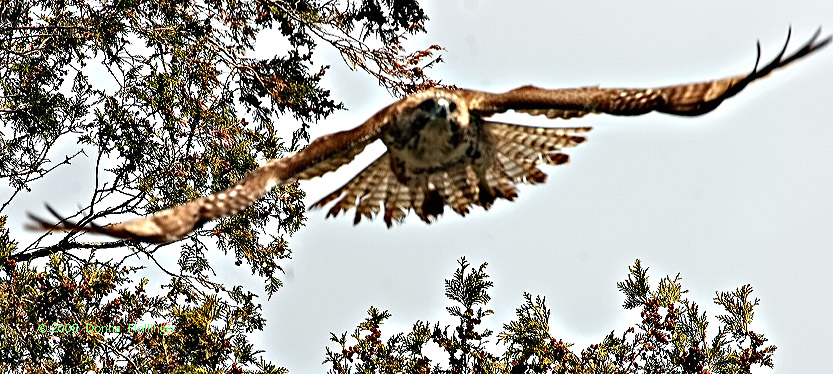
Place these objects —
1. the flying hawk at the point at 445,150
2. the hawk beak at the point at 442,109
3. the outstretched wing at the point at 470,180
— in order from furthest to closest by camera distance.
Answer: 1. the outstretched wing at the point at 470,180
2. the hawk beak at the point at 442,109
3. the flying hawk at the point at 445,150

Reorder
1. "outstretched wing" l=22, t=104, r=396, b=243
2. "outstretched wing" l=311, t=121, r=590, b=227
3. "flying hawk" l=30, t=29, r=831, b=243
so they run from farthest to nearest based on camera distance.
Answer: "outstretched wing" l=311, t=121, r=590, b=227 < "flying hawk" l=30, t=29, r=831, b=243 < "outstretched wing" l=22, t=104, r=396, b=243

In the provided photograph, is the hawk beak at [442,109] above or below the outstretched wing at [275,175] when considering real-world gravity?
above

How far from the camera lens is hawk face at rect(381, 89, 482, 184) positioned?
16.3 ft

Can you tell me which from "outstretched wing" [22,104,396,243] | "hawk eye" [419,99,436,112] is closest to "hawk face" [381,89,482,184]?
"hawk eye" [419,99,436,112]

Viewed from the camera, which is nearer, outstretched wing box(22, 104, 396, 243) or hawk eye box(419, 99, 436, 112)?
outstretched wing box(22, 104, 396, 243)

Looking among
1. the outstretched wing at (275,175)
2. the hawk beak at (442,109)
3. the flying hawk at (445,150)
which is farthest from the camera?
the hawk beak at (442,109)

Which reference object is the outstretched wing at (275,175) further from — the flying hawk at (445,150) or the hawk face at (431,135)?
the hawk face at (431,135)

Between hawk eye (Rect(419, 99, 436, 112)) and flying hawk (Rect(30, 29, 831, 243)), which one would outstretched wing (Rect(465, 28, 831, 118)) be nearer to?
flying hawk (Rect(30, 29, 831, 243))

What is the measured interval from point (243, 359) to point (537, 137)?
2599 mm

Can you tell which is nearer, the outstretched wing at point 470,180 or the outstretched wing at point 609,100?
the outstretched wing at point 609,100

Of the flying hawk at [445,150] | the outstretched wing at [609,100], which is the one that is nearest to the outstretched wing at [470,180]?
the flying hawk at [445,150]

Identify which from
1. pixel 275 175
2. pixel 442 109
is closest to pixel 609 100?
pixel 442 109

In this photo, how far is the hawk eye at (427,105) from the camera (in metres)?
4.92

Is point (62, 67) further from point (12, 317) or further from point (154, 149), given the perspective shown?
point (12, 317)
